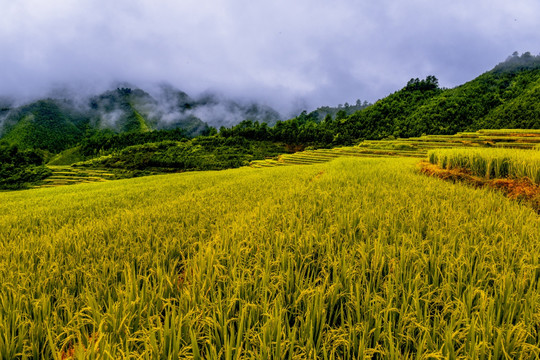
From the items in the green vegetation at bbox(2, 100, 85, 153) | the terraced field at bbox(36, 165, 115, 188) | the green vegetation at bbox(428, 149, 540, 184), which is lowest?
the terraced field at bbox(36, 165, 115, 188)

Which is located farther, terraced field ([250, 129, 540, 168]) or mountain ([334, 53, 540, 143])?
mountain ([334, 53, 540, 143])

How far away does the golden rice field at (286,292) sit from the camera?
0.94 meters

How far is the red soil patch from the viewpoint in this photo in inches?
146

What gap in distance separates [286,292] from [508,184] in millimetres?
5518

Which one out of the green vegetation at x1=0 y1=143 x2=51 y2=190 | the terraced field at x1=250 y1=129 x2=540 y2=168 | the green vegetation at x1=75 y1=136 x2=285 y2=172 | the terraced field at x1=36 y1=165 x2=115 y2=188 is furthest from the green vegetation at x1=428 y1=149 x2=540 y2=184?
the green vegetation at x1=0 y1=143 x2=51 y2=190

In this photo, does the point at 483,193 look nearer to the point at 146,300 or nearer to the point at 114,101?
the point at 146,300

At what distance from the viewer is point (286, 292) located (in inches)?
53.7

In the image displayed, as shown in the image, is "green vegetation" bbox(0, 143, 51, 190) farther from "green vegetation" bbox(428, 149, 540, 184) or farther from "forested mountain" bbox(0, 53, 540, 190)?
"green vegetation" bbox(428, 149, 540, 184)

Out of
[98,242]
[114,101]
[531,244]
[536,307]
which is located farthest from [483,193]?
[114,101]

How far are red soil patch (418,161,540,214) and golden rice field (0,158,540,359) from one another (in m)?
1.35

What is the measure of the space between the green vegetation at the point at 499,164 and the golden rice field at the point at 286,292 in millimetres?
2293

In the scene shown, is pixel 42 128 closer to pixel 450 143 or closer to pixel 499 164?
pixel 450 143

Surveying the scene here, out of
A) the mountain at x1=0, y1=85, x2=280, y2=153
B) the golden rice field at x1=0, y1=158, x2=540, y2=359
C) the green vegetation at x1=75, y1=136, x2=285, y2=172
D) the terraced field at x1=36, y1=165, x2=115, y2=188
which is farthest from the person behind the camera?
the mountain at x1=0, y1=85, x2=280, y2=153

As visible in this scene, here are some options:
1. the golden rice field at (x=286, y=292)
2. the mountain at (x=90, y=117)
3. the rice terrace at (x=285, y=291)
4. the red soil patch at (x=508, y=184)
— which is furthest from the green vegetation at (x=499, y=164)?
the mountain at (x=90, y=117)
